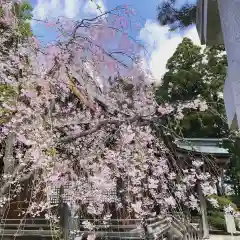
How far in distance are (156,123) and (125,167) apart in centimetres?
114

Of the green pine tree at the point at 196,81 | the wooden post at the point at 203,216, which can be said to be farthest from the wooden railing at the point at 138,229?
the green pine tree at the point at 196,81

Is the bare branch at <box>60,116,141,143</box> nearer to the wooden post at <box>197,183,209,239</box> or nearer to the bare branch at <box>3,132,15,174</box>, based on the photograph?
the bare branch at <box>3,132,15,174</box>

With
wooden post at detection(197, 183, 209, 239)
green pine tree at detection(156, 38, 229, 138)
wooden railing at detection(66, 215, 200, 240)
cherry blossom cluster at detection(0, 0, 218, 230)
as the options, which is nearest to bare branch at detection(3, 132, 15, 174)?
cherry blossom cluster at detection(0, 0, 218, 230)

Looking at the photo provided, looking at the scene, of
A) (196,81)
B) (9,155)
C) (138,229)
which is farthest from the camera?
(196,81)

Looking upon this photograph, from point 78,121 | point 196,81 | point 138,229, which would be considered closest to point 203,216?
point 138,229

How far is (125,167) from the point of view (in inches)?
198

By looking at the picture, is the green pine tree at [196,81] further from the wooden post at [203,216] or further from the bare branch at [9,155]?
the bare branch at [9,155]

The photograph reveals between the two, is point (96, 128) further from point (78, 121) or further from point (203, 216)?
point (203, 216)

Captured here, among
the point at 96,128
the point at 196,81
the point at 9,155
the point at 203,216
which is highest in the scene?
the point at 196,81

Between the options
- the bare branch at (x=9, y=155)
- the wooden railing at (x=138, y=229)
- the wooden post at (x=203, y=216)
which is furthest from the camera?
the wooden post at (x=203, y=216)

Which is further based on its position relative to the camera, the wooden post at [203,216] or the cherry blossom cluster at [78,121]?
the wooden post at [203,216]

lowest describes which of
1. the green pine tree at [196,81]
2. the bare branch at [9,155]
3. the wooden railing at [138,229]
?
the wooden railing at [138,229]

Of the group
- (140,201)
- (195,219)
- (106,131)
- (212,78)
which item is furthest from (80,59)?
(212,78)

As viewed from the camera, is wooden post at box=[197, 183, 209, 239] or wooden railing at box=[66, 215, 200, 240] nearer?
wooden railing at box=[66, 215, 200, 240]
